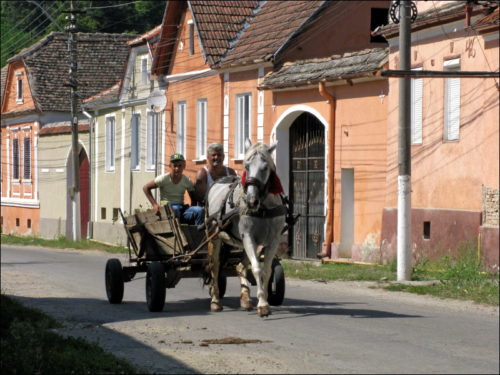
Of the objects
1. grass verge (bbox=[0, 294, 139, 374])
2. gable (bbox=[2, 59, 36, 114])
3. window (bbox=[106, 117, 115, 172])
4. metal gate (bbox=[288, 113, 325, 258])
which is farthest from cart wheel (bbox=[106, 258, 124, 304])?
gable (bbox=[2, 59, 36, 114])

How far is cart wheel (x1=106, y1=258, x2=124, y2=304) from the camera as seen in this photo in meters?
15.2

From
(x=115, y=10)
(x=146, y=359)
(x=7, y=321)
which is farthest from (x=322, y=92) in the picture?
(x=115, y=10)

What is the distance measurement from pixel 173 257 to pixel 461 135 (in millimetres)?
8650

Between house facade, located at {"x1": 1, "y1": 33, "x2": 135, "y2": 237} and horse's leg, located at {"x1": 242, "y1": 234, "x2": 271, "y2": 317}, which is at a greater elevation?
house facade, located at {"x1": 1, "y1": 33, "x2": 135, "y2": 237}

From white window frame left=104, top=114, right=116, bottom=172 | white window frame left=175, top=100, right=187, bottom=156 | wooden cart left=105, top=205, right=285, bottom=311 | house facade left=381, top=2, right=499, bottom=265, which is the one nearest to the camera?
wooden cart left=105, top=205, right=285, bottom=311

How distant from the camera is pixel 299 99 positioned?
28031mm

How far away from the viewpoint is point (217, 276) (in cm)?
1396

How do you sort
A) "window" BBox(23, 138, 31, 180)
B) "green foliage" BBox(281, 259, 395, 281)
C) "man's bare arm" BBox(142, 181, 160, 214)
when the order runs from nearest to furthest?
"man's bare arm" BBox(142, 181, 160, 214) < "green foliage" BBox(281, 259, 395, 281) < "window" BBox(23, 138, 31, 180)

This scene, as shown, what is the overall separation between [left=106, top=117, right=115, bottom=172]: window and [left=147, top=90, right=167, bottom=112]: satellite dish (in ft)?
27.9

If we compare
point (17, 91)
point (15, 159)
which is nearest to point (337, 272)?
point (17, 91)

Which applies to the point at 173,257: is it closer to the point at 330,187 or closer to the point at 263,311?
the point at 263,311

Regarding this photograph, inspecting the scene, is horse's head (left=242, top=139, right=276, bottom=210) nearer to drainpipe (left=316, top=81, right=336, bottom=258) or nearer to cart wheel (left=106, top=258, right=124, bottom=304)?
cart wheel (left=106, top=258, right=124, bottom=304)

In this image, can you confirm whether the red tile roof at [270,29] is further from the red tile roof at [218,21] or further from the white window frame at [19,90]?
the white window frame at [19,90]

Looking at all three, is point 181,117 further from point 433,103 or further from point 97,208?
point 433,103
